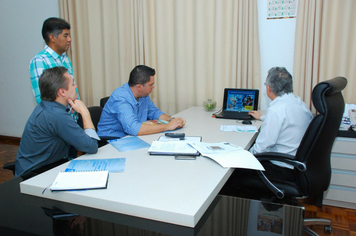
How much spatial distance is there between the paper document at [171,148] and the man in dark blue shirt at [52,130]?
1.17 feet

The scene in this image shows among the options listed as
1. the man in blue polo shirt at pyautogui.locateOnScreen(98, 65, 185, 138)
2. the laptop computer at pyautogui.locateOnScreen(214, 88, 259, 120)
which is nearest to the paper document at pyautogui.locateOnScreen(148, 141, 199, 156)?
the man in blue polo shirt at pyautogui.locateOnScreen(98, 65, 185, 138)

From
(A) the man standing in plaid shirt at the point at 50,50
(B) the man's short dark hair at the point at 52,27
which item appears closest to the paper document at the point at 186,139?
(A) the man standing in plaid shirt at the point at 50,50

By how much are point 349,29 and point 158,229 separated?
9.18ft

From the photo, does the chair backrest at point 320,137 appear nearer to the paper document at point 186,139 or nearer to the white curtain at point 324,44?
the paper document at point 186,139

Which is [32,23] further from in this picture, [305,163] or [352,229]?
[352,229]

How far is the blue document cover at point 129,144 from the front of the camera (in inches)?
67.7

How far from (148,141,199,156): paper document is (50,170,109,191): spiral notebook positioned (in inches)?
14.8

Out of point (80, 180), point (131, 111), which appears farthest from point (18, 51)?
point (80, 180)

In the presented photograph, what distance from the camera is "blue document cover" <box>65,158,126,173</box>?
136 centimetres

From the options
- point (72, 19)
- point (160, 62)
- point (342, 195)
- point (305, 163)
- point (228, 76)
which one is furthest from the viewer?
point (72, 19)

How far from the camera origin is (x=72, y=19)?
3977 millimetres

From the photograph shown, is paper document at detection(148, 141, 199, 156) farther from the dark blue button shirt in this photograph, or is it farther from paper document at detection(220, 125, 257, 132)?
paper document at detection(220, 125, 257, 132)

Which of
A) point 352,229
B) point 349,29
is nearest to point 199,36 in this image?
point 349,29

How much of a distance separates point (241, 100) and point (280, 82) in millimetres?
989
